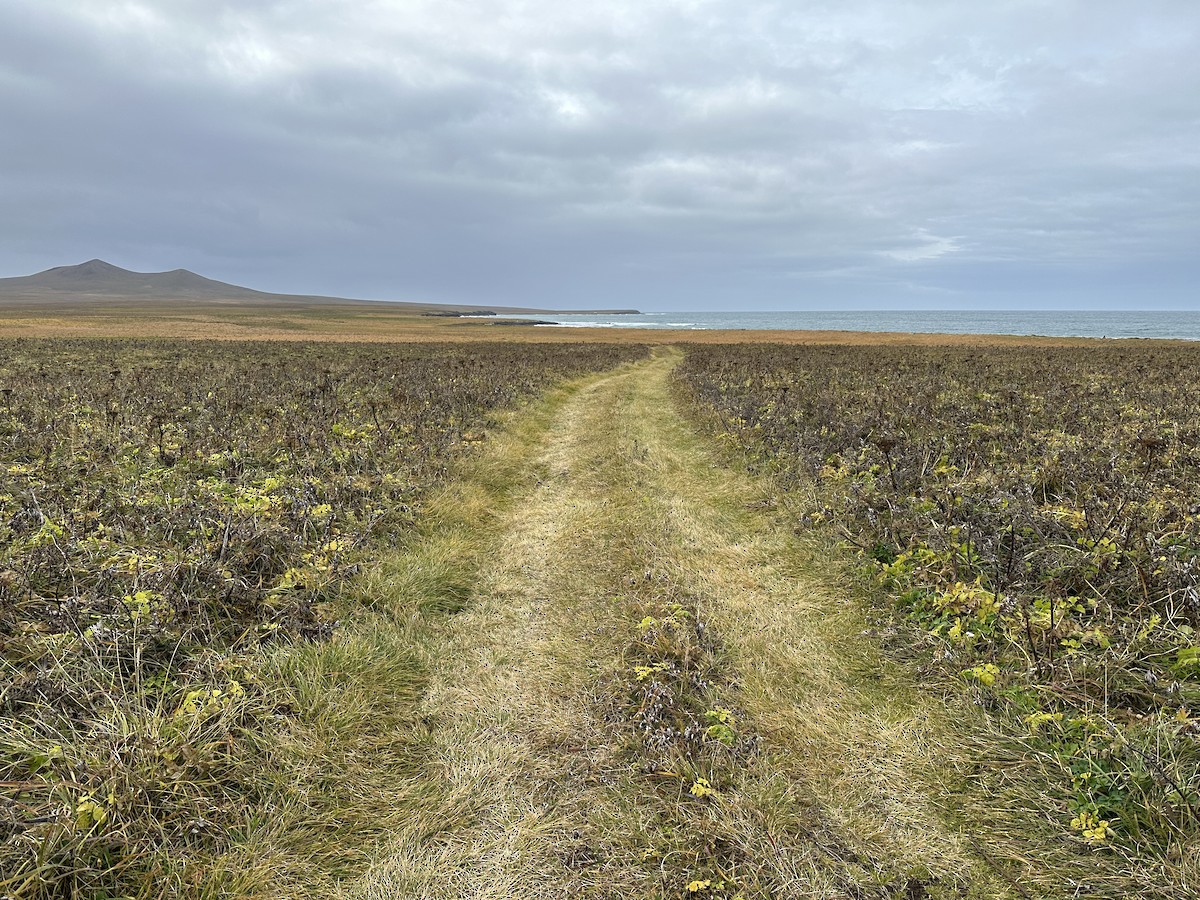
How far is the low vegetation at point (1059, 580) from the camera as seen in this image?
3.08m

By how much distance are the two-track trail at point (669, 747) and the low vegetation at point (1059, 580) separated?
0.57 metres

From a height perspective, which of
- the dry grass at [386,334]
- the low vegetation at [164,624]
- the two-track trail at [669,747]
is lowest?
the two-track trail at [669,747]

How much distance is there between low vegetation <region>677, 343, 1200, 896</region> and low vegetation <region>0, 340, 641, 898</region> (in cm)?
451

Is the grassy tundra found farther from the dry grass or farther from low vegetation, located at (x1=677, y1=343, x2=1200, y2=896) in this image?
the dry grass

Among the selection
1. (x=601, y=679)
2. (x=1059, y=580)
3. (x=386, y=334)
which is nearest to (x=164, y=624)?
(x=601, y=679)

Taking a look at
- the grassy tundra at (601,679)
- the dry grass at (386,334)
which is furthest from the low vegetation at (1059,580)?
the dry grass at (386,334)

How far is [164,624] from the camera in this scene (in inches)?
164

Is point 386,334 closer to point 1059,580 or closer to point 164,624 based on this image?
point 164,624

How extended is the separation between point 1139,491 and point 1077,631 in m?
3.29

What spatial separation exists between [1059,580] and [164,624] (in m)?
7.69

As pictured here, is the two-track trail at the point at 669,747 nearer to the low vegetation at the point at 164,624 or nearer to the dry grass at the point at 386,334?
the low vegetation at the point at 164,624

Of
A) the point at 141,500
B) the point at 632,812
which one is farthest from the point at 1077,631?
the point at 141,500

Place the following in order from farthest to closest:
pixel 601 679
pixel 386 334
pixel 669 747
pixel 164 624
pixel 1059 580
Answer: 1. pixel 386 334
2. pixel 1059 580
3. pixel 601 679
4. pixel 164 624
5. pixel 669 747

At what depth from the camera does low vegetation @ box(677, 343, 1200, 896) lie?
3.08 metres
